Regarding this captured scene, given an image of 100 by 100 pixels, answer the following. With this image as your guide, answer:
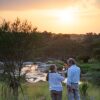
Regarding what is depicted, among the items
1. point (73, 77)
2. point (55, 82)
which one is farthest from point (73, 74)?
point (55, 82)

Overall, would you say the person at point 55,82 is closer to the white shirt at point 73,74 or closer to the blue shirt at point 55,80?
the blue shirt at point 55,80

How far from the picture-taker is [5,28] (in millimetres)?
23281

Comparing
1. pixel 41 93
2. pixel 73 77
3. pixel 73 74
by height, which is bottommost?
pixel 41 93

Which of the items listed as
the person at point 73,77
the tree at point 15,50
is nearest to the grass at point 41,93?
the tree at point 15,50

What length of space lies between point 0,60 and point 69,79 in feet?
24.1

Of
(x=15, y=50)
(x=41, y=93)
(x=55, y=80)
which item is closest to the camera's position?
(x=55, y=80)

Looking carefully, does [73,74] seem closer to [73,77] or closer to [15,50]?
[73,77]

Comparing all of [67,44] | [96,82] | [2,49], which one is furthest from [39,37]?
[67,44]

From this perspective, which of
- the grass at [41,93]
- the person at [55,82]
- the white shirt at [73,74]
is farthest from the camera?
the grass at [41,93]

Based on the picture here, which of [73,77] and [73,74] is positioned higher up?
[73,74]

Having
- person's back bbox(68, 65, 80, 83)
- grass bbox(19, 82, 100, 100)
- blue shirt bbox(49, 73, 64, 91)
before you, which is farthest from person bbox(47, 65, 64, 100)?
grass bbox(19, 82, 100, 100)

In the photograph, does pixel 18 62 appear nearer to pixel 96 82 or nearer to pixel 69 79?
pixel 69 79

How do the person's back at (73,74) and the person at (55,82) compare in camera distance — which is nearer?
the person at (55,82)

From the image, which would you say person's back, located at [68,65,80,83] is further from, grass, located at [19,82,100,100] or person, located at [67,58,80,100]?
grass, located at [19,82,100,100]
